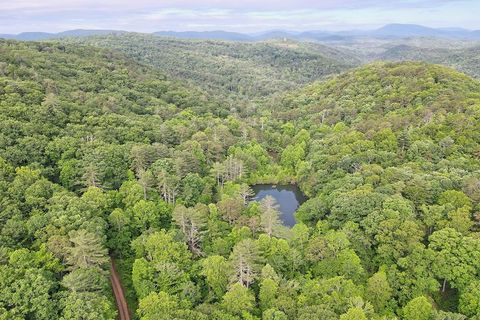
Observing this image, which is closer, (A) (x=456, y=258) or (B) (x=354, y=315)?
(B) (x=354, y=315)

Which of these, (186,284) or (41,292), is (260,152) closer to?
(186,284)

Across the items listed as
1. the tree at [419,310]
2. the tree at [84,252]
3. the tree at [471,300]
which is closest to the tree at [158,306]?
the tree at [84,252]

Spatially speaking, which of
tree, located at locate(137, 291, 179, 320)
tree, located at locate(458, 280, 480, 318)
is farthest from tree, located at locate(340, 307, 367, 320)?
tree, located at locate(137, 291, 179, 320)

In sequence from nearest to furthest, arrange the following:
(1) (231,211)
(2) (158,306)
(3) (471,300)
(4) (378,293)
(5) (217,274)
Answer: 1. (2) (158,306)
2. (3) (471,300)
3. (4) (378,293)
4. (5) (217,274)
5. (1) (231,211)

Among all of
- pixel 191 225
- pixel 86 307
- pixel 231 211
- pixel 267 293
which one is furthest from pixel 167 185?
pixel 267 293

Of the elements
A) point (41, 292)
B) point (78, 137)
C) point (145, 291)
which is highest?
point (78, 137)

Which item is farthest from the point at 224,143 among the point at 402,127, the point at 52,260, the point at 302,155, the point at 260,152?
the point at 52,260

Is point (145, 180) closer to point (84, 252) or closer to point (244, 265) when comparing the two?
point (84, 252)

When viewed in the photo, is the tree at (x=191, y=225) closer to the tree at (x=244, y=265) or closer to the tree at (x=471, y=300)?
the tree at (x=244, y=265)
